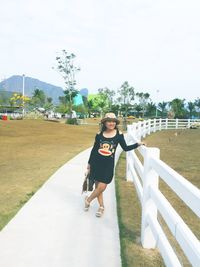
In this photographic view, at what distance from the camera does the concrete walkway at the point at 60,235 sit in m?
3.93

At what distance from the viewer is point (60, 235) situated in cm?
465

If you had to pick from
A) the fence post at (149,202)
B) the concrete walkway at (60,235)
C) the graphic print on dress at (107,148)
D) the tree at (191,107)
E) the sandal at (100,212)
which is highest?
the tree at (191,107)

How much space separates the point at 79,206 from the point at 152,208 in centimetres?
202

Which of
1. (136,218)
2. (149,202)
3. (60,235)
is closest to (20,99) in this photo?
(136,218)

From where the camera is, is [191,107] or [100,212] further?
[191,107]

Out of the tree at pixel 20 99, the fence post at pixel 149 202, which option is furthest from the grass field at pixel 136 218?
the tree at pixel 20 99

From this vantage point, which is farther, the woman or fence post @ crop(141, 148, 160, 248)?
the woman

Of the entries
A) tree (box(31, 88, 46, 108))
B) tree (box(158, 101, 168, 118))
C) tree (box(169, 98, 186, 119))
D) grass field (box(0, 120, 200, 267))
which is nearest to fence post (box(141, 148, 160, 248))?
grass field (box(0, 120, 200, 267))

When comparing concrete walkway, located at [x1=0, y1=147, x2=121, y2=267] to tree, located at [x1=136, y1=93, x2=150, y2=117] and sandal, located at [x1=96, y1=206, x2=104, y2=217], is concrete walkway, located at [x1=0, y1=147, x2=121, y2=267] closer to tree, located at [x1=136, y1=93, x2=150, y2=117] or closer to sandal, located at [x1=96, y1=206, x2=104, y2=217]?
sandal, located at [x1=96, y1=206, x2=104, y2=217]

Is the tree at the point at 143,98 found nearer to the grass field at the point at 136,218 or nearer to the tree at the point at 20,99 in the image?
the tree at the point at 20,99

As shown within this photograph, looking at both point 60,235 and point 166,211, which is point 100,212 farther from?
point 166,211

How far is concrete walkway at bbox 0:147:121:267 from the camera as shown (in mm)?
3934

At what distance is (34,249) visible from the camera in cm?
418

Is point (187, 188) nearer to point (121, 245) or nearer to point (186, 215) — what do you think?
point (121, 245)
